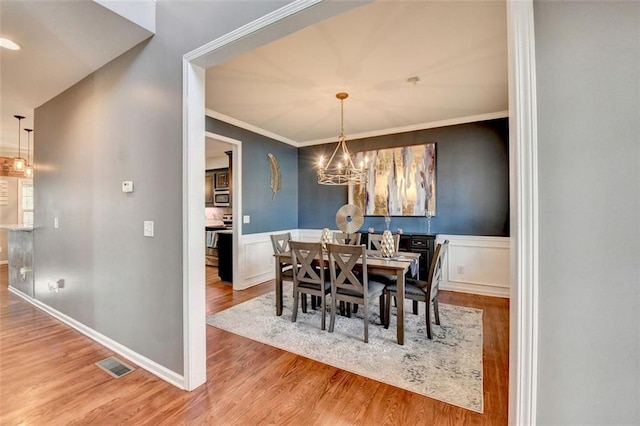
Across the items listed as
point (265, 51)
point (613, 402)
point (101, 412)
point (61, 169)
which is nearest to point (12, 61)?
point (61, 169)

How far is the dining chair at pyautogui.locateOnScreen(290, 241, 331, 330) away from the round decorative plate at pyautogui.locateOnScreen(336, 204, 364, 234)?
36.0 inches

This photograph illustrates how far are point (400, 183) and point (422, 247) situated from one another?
1125 millimetres

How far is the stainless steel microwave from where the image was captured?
7027 millimetres

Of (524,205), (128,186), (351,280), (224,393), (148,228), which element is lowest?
(224,393)

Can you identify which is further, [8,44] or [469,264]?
[469,264]

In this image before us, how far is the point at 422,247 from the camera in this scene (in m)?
4.08

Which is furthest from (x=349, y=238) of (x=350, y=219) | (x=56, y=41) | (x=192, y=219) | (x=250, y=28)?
(x=56, y=41)

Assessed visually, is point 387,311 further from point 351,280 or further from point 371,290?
point 351,280

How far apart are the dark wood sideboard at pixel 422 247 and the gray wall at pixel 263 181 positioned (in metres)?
2.30

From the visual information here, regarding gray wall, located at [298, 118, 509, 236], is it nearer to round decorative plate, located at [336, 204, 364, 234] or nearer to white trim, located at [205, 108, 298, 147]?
round decorative plate, located at [336, 204, 364, 234]

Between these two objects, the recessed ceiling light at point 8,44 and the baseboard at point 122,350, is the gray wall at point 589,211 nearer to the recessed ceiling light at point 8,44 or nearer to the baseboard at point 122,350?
the baseboard at point 122,350

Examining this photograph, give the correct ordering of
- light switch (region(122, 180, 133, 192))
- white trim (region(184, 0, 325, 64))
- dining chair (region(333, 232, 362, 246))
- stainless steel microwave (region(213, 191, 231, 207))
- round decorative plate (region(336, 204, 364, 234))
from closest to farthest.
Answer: white trim (region(184, 0, 325, 64)) < light switch (region(122, 180, 133, 192)) < round decorative plate (region(336, 204, 364, 234)) < dining chair (region(333, 232, 362, 246)) < stainless steel microwave (region(213, 191, 231, 207))

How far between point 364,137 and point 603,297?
441cm

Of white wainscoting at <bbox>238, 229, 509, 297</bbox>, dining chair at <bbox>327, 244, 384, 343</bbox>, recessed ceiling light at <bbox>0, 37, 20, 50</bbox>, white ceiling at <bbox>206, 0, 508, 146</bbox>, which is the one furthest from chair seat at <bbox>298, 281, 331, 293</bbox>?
recessed ceiling light at <bbox>0, 37, 20, 50</bbox>
